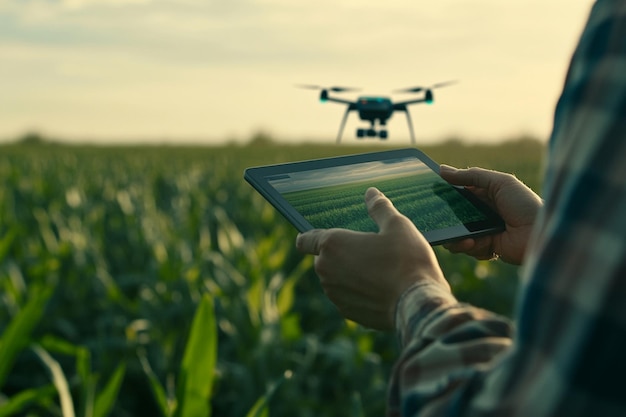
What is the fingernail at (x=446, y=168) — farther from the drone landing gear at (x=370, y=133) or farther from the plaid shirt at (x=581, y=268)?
the plaid shirt at (x=581, y=268)

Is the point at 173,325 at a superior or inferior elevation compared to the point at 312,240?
inferior

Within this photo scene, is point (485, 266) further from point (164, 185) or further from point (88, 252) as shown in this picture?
point (164, 185)

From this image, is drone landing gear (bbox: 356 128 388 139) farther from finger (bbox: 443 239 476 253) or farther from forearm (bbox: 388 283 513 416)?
forearm (bbox: 388 283 513 416)

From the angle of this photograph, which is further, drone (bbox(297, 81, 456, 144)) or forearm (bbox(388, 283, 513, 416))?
drone (bbox(297, 81, 456, 144))

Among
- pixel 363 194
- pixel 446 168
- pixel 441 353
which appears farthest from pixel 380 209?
pixel 446 168

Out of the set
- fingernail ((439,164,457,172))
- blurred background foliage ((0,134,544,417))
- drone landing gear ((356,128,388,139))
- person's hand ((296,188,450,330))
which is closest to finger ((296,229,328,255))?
person's hand ((296,188,450,330))

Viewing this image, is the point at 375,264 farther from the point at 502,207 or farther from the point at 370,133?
the point at 502,207
